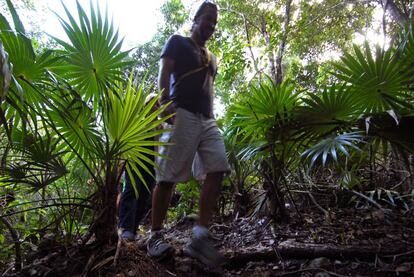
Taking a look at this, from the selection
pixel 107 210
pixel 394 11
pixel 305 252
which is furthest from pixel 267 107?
pixel 394 11

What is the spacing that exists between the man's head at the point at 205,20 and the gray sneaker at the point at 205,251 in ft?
4.05

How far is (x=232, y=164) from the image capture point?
10.2 ft

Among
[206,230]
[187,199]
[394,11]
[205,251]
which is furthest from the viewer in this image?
[187,199]

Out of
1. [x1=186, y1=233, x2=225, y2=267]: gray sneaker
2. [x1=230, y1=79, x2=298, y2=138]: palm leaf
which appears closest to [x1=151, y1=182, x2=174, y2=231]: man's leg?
[x1=186, y1=233, x2=225, y2=267]: gray sneaker

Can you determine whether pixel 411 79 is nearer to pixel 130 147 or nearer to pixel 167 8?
pixel 130 147

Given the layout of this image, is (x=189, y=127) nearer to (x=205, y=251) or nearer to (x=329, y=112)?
(x=205, y=251)

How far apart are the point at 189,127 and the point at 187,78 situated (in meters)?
0.31

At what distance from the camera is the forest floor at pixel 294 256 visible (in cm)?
159

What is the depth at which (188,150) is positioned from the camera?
191cm

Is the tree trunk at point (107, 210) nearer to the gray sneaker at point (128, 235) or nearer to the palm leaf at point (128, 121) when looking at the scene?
the palm leaf at point (128, 121)

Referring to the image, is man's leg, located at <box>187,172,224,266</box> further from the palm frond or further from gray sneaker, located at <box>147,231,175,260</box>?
the palm frond

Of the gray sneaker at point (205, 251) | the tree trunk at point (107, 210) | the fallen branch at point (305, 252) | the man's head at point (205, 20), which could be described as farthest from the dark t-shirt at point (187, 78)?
the fallen branch at point (305, 252)

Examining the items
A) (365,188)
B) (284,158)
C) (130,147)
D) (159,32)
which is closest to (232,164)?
(284,158)

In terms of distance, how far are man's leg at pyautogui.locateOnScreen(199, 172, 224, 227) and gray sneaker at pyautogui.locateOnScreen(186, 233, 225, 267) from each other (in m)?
0.11
